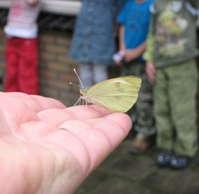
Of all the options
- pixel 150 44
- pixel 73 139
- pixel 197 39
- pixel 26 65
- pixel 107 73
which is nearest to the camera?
pixel 73 139

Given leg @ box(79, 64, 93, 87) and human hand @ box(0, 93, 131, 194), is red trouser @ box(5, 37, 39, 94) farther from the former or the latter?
human hand @ box(0, 93, 131, 194)

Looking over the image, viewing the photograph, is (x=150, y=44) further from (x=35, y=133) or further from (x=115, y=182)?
(x=35, y=133)

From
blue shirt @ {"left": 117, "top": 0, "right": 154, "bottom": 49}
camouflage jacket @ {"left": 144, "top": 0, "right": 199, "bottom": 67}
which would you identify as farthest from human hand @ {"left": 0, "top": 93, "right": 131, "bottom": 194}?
blue shirt @ {"left": 117, "top": 0, "right": 154, "bottom": 49}

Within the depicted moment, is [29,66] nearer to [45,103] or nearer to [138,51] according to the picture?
[138,51]

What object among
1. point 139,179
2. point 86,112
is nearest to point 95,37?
point 139,179

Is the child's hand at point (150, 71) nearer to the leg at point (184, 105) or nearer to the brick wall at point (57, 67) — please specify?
the leg at point (184, 105)

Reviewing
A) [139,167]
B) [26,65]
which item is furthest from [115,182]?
[26,65]
